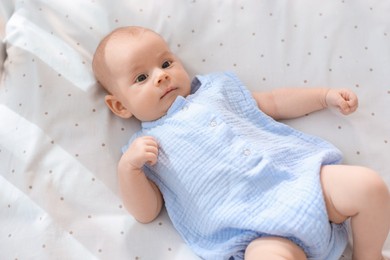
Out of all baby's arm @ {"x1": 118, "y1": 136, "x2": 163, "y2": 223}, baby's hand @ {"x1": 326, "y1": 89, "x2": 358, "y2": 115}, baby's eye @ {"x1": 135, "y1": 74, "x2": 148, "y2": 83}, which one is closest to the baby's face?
baby's eye @ {"x1": 135, "y1": 74, "x2": 148, "y2": 83}

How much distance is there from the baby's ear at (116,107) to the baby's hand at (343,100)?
19.5 inches

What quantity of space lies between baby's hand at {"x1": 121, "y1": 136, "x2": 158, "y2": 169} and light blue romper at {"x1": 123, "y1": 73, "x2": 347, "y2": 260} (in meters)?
0.06

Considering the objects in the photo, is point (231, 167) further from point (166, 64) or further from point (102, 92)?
point (102, 92)

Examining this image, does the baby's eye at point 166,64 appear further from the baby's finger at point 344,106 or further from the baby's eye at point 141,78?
the baby's finger at point 344,106

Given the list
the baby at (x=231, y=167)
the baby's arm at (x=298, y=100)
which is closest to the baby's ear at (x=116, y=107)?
the baby at (x=231, y=167)

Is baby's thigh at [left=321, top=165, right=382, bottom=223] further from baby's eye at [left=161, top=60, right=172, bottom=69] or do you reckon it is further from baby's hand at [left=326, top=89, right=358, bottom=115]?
baby's eye at [left=161, top=60, right=172, bottom=69]

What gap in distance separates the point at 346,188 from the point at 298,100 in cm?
30

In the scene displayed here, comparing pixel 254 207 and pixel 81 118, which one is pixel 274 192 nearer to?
pixel 254 207

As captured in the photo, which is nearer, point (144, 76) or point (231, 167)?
point (231, 167)

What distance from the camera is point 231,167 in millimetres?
1091

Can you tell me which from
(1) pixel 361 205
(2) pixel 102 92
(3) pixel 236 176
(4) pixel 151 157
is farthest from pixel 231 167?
(2) pixel 102 92

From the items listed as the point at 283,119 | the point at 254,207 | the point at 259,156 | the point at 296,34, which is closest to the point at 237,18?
the point at 296,34

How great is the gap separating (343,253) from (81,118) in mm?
700

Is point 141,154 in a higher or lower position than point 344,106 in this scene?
lower
